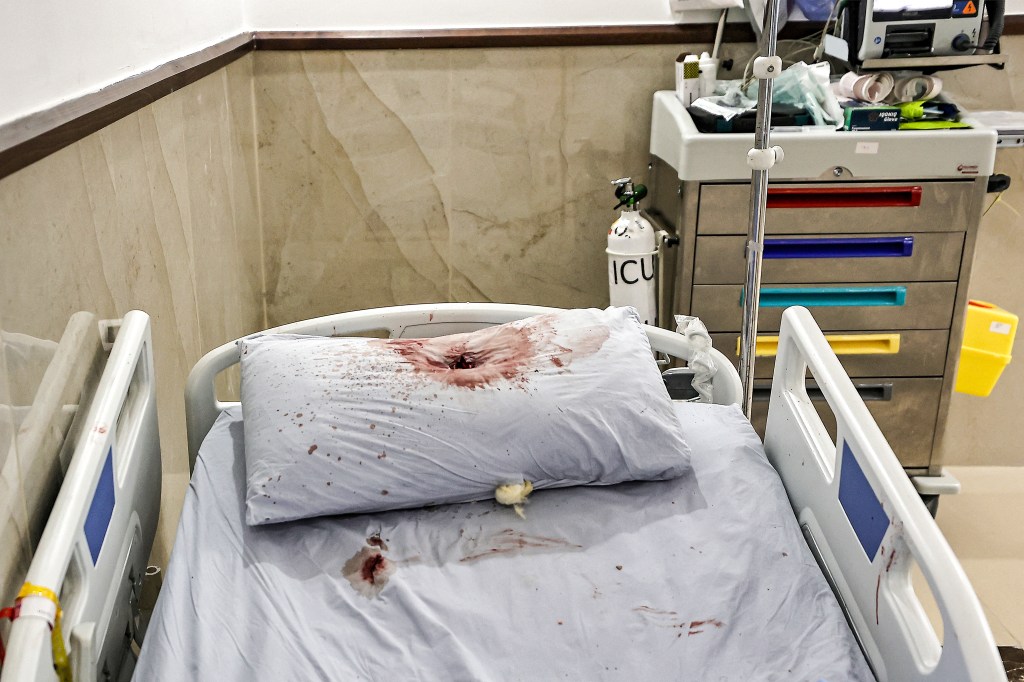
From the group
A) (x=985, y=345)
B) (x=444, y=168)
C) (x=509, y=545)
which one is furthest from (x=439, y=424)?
(x=985, y=345)

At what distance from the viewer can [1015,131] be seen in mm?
2496

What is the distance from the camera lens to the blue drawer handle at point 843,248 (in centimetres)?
254

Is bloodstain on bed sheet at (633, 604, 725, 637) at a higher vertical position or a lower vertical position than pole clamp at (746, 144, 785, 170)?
lower

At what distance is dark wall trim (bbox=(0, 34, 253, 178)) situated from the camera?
1.19 metres

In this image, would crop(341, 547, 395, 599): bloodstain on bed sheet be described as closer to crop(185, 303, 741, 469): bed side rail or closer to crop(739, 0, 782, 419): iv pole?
crop(185, 303, 741, 469): bed side rail

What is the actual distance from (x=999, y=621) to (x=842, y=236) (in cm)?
99

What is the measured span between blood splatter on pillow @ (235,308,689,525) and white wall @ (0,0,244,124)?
0.53m

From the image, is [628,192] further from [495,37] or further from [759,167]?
[759,167]

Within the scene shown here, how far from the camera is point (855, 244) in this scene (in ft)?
8.41

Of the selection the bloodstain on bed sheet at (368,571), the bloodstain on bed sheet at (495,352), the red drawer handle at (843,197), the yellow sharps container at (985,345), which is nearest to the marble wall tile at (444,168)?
the red drawer handle at (843,197)

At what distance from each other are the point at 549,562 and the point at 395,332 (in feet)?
2.27

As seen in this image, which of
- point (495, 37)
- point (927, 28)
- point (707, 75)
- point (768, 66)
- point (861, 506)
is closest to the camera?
point (861, 506)

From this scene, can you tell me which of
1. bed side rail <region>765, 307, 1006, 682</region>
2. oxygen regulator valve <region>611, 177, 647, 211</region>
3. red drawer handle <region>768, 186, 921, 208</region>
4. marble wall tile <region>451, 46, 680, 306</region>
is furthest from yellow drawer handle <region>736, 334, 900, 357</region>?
bed side rail <region>765, 307, 1006, 682</region>

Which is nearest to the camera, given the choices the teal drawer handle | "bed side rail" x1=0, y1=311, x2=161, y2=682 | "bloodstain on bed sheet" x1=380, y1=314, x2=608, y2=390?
"bed side rail" x1=0, y1=311, x2=161, y2=682
